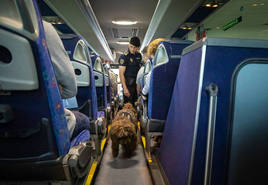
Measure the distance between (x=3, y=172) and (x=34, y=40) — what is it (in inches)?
30.0

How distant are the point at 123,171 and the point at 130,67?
2518 mm

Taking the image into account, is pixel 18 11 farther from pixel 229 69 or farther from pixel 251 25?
pixel 251 25

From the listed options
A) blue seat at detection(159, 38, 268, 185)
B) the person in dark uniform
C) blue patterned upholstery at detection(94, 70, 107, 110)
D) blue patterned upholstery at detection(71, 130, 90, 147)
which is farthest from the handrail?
the person in dark uniform

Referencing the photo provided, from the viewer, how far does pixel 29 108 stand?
26.3 inches

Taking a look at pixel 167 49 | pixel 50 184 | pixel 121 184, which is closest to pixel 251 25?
pixel 167 49

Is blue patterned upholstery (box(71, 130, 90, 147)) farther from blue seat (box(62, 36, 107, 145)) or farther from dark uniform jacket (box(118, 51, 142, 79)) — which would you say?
dark uniform jacket (box(118, 51, 142, 79))

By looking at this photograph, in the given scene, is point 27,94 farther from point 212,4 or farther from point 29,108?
point 212,4

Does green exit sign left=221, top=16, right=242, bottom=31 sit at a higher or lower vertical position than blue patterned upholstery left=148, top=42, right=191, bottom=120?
higher

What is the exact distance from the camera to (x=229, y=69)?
2.82 ft

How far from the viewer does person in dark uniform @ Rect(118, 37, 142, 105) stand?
3369mm

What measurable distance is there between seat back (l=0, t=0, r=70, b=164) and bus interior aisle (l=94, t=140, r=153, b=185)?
112 centimetres

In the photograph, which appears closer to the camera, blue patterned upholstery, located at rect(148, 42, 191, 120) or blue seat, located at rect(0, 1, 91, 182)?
blue seat, located at rect(0, 1, 91, 182)

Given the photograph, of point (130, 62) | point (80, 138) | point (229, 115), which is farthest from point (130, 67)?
point (229, 115)

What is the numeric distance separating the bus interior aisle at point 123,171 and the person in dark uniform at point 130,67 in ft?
5.82
